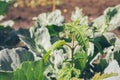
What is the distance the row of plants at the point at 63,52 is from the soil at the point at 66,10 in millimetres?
3715

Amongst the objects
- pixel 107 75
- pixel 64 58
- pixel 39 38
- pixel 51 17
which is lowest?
pixel 107 75

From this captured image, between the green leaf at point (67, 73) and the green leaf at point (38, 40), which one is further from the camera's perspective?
the green leaf at point (38, 40)

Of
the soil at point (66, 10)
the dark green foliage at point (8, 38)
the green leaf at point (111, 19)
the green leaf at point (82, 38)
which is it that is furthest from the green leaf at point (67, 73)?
the soil at point (66, 10)

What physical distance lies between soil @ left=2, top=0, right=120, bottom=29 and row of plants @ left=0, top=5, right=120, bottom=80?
3.71 metres

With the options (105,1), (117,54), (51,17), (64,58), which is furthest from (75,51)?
(105,1)

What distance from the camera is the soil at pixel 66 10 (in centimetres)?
645

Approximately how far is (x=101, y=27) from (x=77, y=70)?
1.79 feet

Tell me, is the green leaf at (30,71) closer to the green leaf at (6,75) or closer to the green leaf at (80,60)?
the green leaf at (6,75)

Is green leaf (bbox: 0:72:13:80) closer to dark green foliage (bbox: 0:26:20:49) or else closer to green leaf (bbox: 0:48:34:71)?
green leaf (bbox: 0:48:34:71)

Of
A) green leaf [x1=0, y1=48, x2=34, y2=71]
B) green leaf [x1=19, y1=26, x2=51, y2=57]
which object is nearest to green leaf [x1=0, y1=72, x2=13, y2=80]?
green leaf [x1=0, y1=48, x2=34, y2=71]

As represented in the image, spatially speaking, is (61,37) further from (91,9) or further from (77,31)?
(91,9)

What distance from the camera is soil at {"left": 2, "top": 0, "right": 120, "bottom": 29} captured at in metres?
6.45

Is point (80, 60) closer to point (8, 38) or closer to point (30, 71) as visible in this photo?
point (30, 71)

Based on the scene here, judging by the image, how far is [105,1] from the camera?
6977mm
